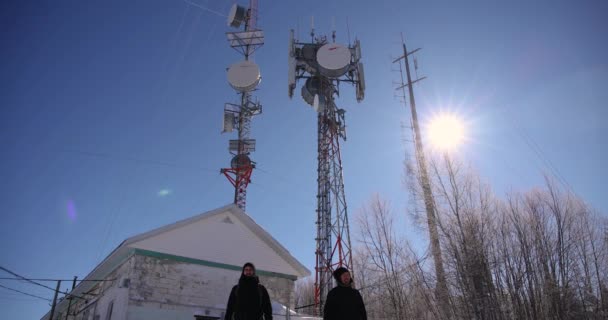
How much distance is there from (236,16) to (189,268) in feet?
59.3

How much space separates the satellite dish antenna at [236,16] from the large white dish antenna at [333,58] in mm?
9107

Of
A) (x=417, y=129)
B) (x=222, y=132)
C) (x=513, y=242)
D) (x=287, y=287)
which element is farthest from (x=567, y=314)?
(x=222, y=132)

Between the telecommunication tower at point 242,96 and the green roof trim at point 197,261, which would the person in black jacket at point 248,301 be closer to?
the green roof trim at point 197,261

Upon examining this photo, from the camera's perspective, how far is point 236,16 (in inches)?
976

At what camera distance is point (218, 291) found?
41.5 feet

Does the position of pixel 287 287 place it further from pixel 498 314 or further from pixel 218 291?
pixel 498 314

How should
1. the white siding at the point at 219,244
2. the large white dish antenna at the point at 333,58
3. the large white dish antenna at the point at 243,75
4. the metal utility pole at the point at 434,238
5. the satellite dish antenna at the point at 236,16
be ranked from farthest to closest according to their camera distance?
the satellite dish antenna at the point at 236,16 < the large white dish antenna at the point at 243,75 < the large white dish antenna at the point at 333,58 < the white siding at the point at 219,244 < the metal utility pole at the point at 434,238

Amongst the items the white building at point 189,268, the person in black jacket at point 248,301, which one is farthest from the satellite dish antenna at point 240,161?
the person in black jacket at point 248,301

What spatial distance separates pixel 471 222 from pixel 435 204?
1.28 meters

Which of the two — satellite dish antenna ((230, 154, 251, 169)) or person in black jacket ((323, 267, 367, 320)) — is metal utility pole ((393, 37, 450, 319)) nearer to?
person in black jacket ((323, 267, 367, 320))

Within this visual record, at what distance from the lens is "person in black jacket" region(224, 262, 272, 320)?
16.5 ft

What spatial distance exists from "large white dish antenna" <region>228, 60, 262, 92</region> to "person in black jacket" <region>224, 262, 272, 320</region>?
54.0 ft

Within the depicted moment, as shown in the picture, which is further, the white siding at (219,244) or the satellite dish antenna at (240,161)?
Result: the satellite dish antenna at (240,161)

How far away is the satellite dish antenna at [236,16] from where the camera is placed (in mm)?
24766
